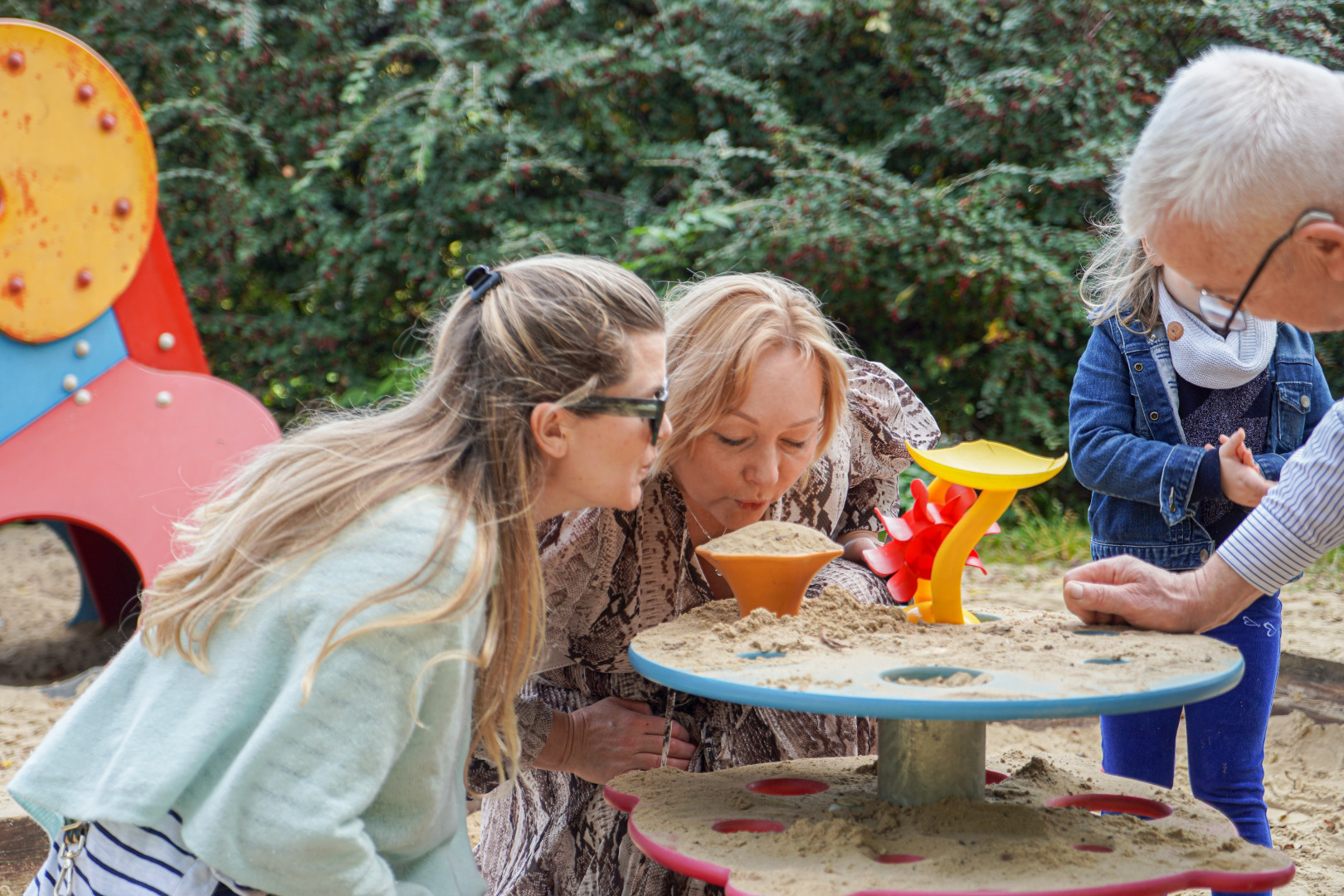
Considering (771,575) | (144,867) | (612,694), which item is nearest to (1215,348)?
(771,575)

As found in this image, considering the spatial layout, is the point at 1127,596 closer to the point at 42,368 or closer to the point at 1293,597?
the point at 42,368

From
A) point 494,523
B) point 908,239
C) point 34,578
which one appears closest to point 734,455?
point 494,523

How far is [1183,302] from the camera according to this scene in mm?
2482

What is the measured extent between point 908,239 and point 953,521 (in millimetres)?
3807

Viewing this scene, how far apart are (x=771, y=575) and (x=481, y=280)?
669 mm

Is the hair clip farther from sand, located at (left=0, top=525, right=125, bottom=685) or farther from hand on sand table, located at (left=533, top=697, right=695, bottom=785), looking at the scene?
sand, located at (left=0, top=525, right=125, bottom=685)

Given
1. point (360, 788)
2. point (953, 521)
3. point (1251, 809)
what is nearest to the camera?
point (360, 788)

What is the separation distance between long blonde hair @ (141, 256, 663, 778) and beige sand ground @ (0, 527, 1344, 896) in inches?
75.0

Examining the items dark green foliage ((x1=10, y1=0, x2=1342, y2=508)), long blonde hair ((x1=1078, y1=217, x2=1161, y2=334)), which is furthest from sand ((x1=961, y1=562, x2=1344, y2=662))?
long blonde hair ((x1=1078, y1=217, x2=1161, y2=334))

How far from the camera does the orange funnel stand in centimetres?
180

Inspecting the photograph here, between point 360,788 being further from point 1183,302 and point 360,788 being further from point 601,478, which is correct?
point 1183,302

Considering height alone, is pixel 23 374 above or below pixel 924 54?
below

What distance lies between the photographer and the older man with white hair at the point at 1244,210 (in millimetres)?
1561

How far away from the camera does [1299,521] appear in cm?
189
